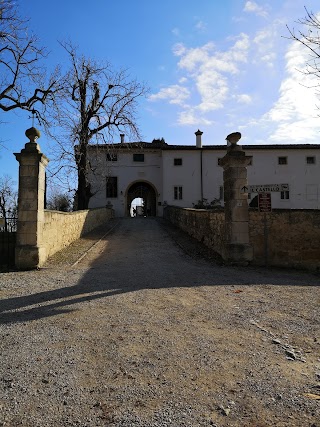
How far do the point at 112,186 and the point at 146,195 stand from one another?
10.7m

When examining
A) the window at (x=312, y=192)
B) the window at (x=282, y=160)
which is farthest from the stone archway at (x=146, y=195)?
the window at (x=312, y=192)

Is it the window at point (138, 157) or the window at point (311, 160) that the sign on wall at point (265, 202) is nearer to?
the window at point (138, 157)

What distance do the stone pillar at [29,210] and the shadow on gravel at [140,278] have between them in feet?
2.46

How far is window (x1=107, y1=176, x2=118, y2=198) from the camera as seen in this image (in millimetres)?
34531

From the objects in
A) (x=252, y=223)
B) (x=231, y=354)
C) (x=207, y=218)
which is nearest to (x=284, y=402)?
(x=231, y=354)

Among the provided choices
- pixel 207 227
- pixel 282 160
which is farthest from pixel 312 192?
pixel 207 227

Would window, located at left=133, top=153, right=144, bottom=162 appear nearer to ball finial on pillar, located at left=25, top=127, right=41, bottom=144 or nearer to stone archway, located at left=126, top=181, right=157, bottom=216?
stone archway, located at left=126, top=181, right=157, bottom=216

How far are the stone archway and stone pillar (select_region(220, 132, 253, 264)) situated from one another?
1045 inches

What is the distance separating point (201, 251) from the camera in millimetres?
10773

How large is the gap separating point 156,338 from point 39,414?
163 cm

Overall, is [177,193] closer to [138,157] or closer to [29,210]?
[138,157]

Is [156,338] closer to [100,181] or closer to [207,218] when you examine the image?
[207,218]

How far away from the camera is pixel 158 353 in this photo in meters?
3.31

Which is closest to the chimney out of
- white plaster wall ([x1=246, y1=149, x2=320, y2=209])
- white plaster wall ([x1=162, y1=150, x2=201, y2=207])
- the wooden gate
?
white plaster wall ([x1=162, y1=150, x2=201, y2=207])
